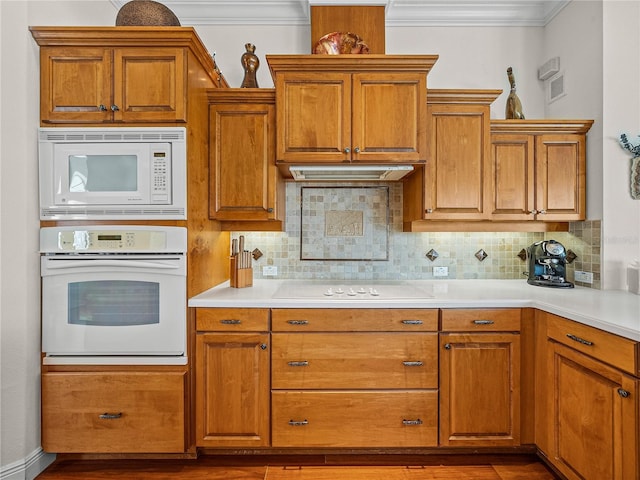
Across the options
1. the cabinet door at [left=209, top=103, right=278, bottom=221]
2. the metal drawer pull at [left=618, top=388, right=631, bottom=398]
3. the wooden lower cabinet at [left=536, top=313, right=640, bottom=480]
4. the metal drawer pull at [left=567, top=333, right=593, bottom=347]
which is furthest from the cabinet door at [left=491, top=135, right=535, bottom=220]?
the cabinet door at [left=209, top=103, right=278, bottom=221]

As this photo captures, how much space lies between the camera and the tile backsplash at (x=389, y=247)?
287 centimetres

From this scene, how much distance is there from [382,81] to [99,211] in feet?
5.91

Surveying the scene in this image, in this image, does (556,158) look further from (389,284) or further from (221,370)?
(221,370)

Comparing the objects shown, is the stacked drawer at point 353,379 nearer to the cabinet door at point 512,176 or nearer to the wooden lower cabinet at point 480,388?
the wooden lower cabinet at point 480,388

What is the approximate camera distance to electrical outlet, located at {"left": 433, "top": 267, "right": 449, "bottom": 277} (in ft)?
9.48

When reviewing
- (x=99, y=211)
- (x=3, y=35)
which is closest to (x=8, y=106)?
(x=3, y=35)

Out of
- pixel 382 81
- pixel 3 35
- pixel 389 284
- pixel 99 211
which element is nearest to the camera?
pixel 3 35

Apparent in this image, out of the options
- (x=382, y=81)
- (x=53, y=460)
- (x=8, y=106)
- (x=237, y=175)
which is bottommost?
(x=53, y=460)

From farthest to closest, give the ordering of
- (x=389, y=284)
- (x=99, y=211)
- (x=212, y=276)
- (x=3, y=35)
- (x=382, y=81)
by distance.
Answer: (x=389, y=284) → (x=212, y=276) → (x=382, y=81) → (x=99, y=211) → (x=3, y=35)

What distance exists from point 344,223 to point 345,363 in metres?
1.12

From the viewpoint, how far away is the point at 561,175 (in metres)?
2.54

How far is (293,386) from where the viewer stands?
212 centimetres

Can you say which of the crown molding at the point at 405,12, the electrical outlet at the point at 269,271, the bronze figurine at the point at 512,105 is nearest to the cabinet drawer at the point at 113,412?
the electrical outlet at the point at 269,271

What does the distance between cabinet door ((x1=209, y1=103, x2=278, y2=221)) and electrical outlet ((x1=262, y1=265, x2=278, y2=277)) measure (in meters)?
0.57
